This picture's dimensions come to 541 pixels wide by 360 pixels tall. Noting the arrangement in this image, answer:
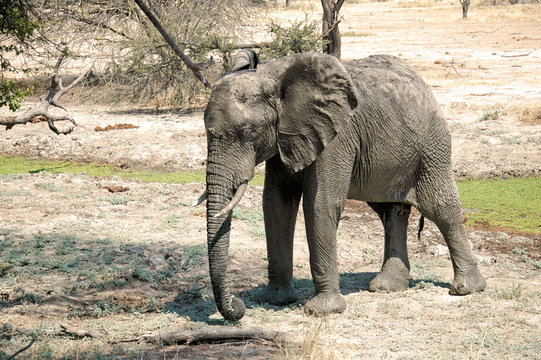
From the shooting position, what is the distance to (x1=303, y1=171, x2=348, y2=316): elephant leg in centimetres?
612

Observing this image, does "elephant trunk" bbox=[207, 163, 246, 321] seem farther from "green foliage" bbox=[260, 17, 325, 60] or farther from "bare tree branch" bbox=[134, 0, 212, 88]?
"green foliage" bbox=[260, 17, 325, 60]

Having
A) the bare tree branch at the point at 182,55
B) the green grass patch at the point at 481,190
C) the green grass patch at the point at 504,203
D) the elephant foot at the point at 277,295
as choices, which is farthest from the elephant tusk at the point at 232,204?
the green grass patch at the point at 504,203

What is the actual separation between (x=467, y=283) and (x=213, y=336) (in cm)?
284

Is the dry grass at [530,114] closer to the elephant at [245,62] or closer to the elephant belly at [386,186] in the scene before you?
the elephant belly at [386,186]

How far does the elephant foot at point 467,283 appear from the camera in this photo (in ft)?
23.1

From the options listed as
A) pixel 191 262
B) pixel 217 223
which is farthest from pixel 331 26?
pixel 217 223

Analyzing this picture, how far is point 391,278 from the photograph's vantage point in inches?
285

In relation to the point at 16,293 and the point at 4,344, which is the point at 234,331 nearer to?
the point at 4,344

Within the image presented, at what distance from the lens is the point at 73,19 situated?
1758cm

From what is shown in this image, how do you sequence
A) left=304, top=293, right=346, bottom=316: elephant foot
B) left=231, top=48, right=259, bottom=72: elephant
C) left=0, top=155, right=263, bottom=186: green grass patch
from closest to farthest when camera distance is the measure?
1. left=231, top=48, right=259, bottom=72: elephant
2. left=304, top=293, right=346, bottom=316: elephant foot
3. left=0, top=155, right=263, bottom=186: green grass patch

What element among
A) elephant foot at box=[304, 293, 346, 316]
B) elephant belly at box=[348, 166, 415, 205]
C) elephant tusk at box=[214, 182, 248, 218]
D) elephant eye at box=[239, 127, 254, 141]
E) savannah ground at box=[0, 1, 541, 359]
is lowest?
savannah ground at box=[0, 1, 541, 359]

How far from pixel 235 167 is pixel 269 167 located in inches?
39.6

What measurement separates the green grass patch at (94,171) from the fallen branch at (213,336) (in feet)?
21.8

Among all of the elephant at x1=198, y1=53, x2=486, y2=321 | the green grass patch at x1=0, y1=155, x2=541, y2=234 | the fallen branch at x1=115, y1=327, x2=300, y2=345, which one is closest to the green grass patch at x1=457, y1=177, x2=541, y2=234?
the green grass patch at x1=0, y1=155, x2=541, y2=234
